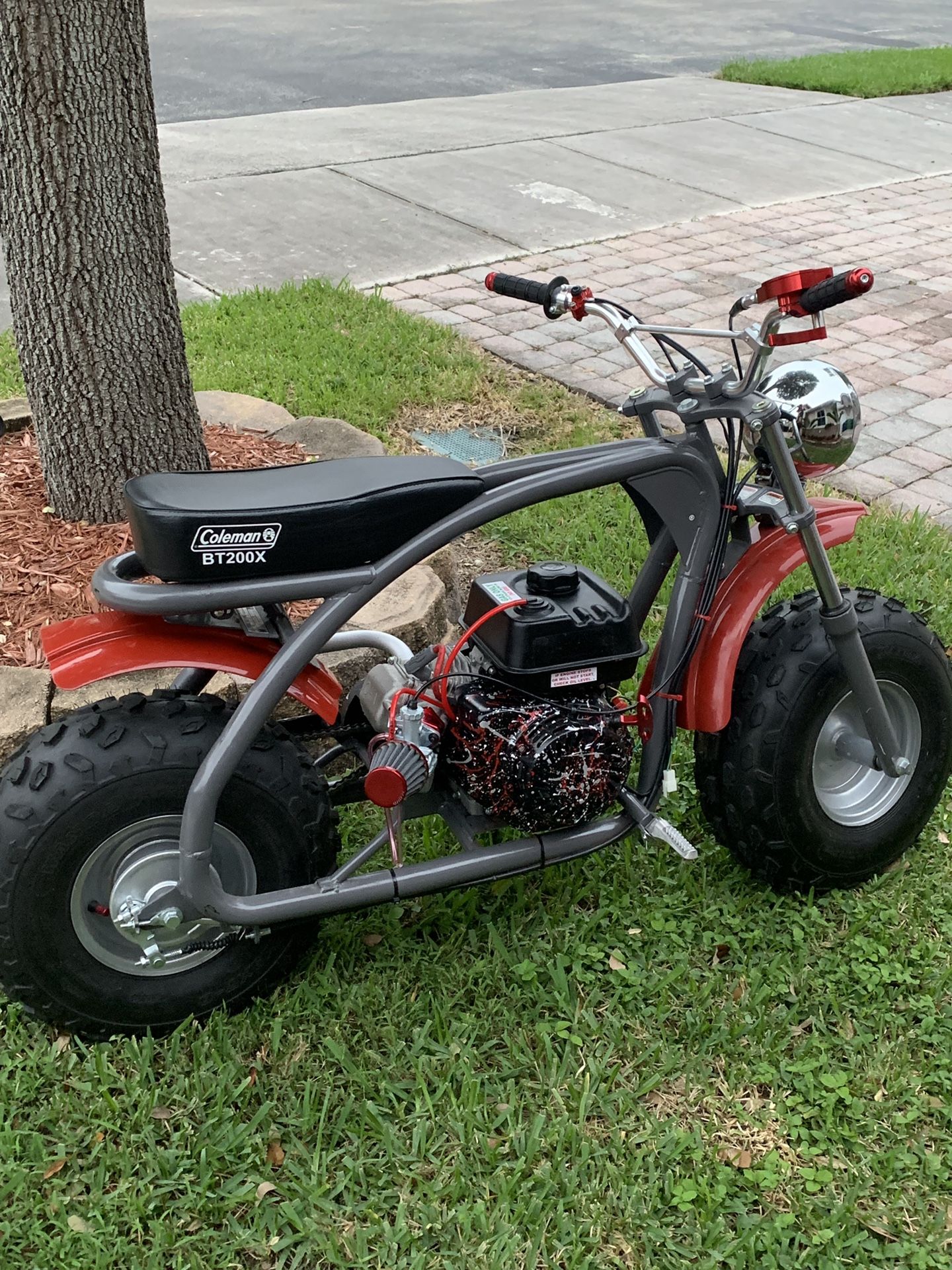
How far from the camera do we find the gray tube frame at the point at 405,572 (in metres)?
2.20

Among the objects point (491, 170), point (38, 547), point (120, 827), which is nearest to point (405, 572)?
point (120, 827)

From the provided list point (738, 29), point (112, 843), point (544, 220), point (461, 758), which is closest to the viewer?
point (112, 843)

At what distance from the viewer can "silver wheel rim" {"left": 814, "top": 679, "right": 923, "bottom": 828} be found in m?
2.83

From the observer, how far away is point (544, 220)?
7.37 metres

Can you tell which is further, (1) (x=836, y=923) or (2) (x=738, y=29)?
(2) (x=738, y=29)

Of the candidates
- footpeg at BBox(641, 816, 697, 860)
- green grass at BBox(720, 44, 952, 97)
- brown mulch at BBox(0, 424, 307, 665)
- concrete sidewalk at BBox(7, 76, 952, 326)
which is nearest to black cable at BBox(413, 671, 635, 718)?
footpeg at BBox(641, 816, 697, 860)

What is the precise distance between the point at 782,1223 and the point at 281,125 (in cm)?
874

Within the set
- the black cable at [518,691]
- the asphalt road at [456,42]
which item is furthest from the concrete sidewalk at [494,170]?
the black cable at [518,691]

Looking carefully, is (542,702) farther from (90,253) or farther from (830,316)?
(830,316)

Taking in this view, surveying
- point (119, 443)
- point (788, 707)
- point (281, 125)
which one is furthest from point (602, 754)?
point (281, 125)

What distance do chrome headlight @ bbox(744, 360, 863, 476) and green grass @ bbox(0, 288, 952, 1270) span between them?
1029 millimetres

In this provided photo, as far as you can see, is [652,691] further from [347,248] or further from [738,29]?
[738,29]

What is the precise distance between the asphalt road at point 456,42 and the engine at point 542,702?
8.32m

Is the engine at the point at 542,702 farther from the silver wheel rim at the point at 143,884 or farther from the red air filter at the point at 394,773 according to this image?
the silver wheel rim at the point at 143,884
